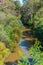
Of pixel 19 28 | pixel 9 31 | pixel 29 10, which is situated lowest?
pixel 19 28

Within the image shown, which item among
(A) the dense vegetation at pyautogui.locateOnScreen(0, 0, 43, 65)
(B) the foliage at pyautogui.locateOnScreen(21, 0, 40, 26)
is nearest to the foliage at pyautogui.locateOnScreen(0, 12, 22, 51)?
(A) the dense vegetation at pyautogui.locateOnScreen(0, 0, 43, 65)

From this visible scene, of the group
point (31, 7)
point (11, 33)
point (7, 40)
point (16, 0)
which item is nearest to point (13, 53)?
point (7, 40)

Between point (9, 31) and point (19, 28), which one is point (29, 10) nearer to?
point (19, 28)

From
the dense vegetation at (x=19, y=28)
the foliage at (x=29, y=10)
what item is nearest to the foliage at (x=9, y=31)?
the dense vegetation at (x=19, y=28)

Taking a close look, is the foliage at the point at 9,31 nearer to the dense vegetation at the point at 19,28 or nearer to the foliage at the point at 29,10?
the dense vegetation at the point at 19,28

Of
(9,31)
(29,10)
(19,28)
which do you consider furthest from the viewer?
(29,10)

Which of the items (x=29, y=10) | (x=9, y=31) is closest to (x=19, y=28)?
(x=9, y=31)

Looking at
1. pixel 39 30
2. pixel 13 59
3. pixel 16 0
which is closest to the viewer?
pixel 13 59

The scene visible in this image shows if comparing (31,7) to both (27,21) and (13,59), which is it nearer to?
(27,21)
